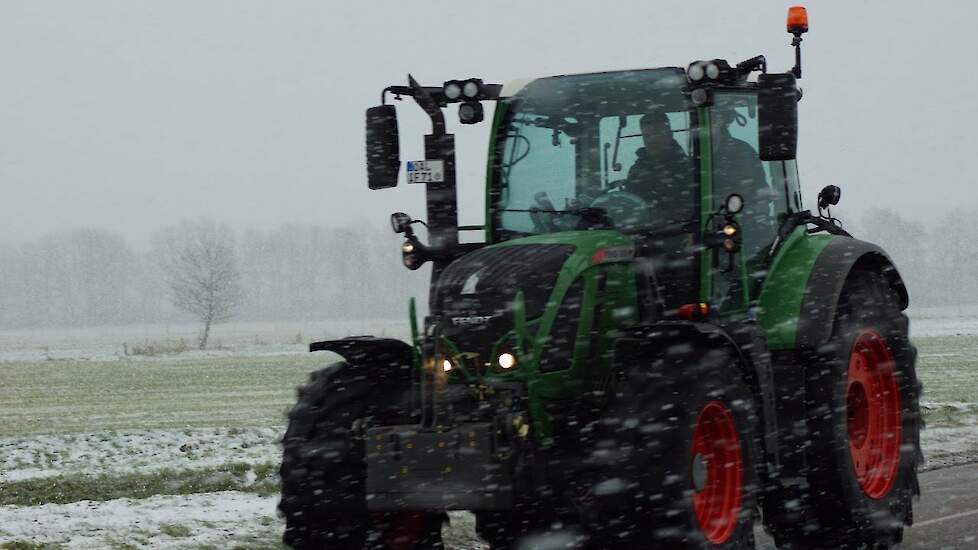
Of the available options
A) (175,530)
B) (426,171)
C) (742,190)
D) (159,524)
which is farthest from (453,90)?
(159,524)

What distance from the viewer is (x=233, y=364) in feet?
136

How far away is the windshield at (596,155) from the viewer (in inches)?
280

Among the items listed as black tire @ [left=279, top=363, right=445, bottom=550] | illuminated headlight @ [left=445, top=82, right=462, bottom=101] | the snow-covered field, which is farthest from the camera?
the snow-covered field

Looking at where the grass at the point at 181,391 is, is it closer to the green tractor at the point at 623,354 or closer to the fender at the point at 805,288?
the fender at the point at 805,288

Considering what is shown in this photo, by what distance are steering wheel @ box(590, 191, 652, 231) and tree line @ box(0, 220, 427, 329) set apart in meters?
117

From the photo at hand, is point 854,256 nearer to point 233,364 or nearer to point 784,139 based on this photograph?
point 784,139

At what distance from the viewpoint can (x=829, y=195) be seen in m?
8.42

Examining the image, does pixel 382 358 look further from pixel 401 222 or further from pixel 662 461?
pixel 662 461

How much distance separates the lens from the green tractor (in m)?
6.00

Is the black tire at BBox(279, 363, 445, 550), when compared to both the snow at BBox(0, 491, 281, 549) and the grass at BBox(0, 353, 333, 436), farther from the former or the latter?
the grass at BBox(0, 353, 333, 436)

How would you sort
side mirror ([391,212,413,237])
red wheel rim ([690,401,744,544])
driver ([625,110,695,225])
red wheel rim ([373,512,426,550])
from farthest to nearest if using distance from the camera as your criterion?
side mirror ([391,212,413,237]) → driver ([625,110,695,225]) → red wheel rim ([373,512,426,550]) → red wheel rim ([690,401,744,544])

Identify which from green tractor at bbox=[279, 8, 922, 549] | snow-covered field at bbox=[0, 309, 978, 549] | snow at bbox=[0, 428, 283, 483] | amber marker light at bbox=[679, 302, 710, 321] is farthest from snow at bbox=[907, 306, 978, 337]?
amber marker light at bbox=[679, 302, 710, 321]

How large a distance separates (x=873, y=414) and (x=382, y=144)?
3557 millimetres

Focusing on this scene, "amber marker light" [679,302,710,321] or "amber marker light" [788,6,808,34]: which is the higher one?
"amber marker light" [788,6,808,34]
